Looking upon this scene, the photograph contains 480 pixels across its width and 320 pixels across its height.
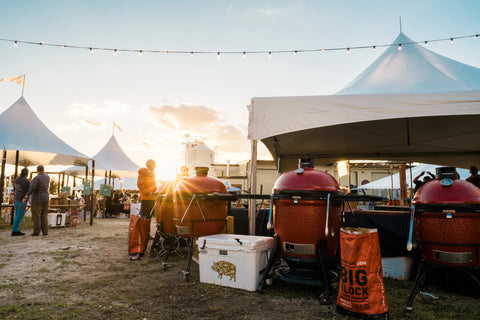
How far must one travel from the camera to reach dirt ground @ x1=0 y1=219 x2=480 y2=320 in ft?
9.50

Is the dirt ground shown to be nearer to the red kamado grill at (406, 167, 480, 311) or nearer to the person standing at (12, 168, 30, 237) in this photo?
the red kamado grill at (406, 167, 480, 311)

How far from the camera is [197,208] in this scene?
14.1 ft

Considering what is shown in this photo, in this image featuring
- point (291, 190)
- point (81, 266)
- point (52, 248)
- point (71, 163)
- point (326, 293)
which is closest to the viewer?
point (326, 293)

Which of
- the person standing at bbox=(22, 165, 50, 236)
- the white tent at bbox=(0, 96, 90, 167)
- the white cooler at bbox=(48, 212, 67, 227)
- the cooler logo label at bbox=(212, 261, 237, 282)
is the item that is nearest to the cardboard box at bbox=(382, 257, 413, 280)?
the cooler logo label at bbox=(212, 261, 237, 282)

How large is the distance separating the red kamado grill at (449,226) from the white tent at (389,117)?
4.18 feet

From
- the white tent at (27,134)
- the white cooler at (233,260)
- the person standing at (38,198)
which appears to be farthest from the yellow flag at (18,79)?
the white cooler at (233,260)

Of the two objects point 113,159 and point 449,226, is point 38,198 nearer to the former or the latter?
point 449,226

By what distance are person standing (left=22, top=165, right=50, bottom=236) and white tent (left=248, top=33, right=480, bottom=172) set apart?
256 inches

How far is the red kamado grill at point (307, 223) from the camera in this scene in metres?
3.31

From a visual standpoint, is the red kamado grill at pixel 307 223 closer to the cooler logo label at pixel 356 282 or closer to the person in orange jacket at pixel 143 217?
the cooler logo label at pixel 356 282

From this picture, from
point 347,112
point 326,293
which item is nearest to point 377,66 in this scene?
point 347,112

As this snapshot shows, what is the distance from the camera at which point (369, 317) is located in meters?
2.69

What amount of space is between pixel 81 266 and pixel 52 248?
2.18 m

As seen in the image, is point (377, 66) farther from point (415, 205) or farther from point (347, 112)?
point (415, 205)
